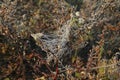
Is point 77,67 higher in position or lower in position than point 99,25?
lower

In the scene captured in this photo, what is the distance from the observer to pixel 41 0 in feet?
14.4

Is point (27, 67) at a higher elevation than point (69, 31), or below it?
below

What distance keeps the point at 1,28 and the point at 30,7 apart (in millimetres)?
1145

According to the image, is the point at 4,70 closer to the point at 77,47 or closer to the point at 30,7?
the point at 77,47

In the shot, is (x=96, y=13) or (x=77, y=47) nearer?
(x=77, y=47)

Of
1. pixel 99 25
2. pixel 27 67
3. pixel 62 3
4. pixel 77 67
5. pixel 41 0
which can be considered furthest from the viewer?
pixel 41 0

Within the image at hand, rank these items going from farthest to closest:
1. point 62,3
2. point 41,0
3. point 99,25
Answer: point 41,0
point 62,3
point 99,25

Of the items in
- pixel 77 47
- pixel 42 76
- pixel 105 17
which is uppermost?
pixel 105 17

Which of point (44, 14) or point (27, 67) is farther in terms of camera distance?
point (44, 14)

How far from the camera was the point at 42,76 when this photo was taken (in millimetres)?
3170

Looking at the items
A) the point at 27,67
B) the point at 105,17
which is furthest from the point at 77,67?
the point at 105,17

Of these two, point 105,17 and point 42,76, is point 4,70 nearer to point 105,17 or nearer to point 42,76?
point 42,76

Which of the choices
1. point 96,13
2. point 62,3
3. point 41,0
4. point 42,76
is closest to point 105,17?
point 96,13

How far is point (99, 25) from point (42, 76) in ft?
3.86
